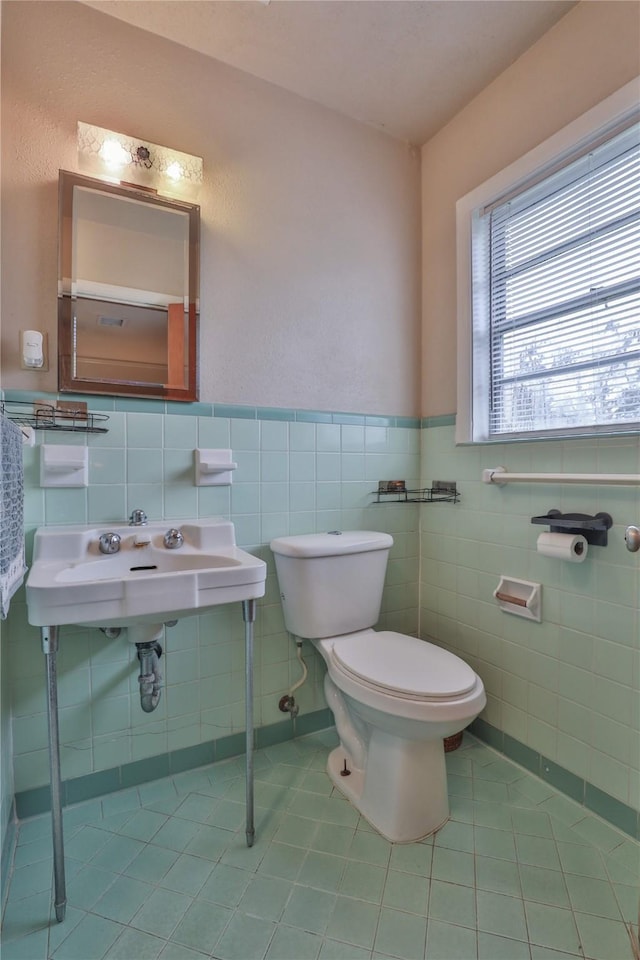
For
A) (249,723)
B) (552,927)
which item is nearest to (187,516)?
(249,723)

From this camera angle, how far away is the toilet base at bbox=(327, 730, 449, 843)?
126 cm

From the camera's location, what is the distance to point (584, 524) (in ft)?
4.28

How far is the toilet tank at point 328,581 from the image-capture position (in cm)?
153

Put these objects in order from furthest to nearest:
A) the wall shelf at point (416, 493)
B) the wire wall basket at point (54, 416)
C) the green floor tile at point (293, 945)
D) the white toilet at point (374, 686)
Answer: the wall shelf at point (416, 493) < the wire wall basket at point (54, 416) < the white toilet at point (374, 686) < the green floor tile at point (293, 945)

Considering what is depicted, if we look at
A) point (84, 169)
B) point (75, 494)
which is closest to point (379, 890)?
point (75, 494)

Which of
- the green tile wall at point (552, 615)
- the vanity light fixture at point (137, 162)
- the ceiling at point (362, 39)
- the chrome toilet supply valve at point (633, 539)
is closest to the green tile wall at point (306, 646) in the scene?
the green tile wall at point (552, 615)

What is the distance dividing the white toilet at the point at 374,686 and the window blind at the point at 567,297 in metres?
0.77

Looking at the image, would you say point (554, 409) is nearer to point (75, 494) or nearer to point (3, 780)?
point (75, 494)

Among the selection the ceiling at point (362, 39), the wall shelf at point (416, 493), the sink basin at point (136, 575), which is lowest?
the sink basin at point (136, 575)

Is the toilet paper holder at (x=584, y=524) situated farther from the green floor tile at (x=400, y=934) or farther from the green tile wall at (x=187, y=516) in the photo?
the green floor tile at (x=400, y=934)

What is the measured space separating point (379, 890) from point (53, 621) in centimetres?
104

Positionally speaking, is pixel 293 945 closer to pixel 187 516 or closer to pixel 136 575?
pixel 136 575

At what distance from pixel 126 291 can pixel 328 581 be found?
1182 mm

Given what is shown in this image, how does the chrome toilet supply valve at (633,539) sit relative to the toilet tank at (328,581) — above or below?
above
